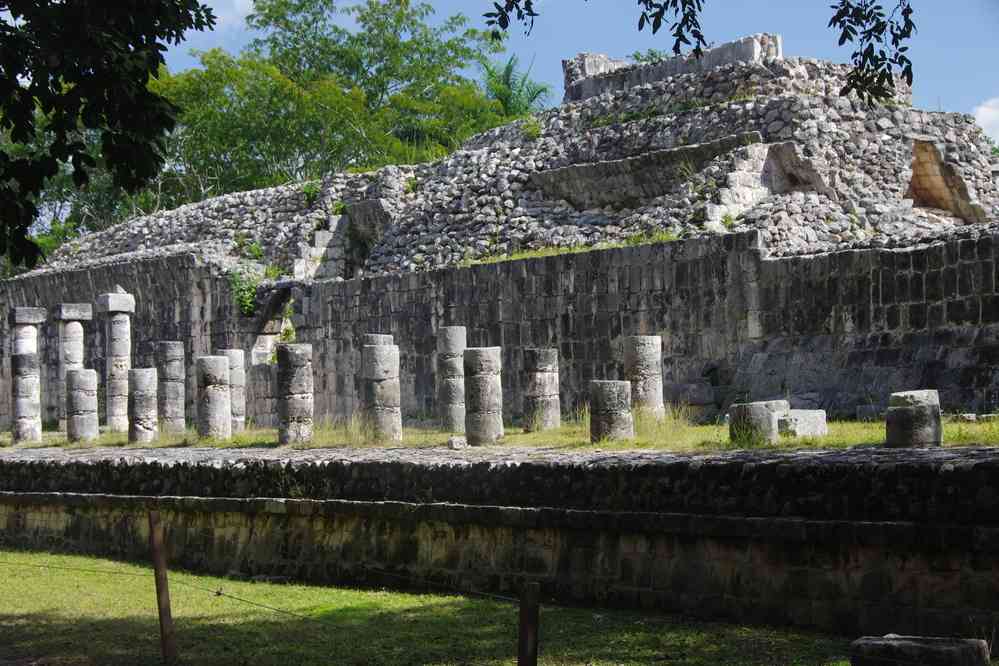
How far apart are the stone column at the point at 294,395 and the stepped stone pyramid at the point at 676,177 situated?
18.9ft

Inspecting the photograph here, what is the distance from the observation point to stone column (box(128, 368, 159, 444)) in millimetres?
18891

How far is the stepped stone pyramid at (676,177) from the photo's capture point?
2014 cm

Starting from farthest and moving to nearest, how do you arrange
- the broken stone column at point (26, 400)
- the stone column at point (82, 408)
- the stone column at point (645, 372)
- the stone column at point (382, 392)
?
1. the broken stone column at point (26, 400)
2. the stone column at point (82, 408)
3. the stone column at point (382, 392)
4. the stone column at point (645, 372)

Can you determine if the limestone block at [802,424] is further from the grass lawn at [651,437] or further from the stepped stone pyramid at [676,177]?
the stepped stone pyramid at [676,177]

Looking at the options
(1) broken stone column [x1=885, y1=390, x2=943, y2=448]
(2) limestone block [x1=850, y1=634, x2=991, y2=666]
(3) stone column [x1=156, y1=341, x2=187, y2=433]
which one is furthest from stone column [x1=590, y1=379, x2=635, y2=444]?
(3) stone column [x1=156, y1=341, x2=187, y2=433]

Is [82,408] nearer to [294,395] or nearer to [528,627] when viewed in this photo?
[294,395]

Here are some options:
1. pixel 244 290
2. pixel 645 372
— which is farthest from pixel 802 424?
pixel 244 290

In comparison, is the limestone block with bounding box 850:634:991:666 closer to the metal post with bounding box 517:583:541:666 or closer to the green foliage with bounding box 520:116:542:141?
the metal post with bounding box 517:583:541:666

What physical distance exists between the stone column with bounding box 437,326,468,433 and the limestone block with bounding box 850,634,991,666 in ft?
36.3

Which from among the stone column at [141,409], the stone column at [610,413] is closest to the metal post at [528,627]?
the stone column at [610,413]

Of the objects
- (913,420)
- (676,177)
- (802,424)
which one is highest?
(676,177)

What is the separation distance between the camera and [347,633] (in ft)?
30.3

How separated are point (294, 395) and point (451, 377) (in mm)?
2156

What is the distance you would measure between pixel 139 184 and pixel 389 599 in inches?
137
